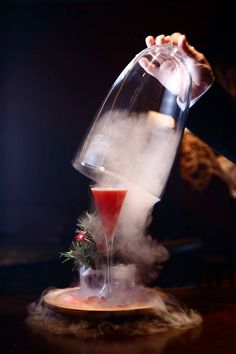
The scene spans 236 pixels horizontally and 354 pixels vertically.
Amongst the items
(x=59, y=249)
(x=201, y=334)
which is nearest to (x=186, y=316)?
(x=201, y=334)

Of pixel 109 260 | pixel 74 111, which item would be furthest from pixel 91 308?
pixel 74 111

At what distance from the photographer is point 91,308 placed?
53.0 inches

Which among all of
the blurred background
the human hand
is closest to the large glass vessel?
the human hand

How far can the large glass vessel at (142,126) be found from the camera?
1236mm

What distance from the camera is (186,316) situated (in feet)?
4.71

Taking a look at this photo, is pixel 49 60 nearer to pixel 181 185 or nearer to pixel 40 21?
pixel 40 21

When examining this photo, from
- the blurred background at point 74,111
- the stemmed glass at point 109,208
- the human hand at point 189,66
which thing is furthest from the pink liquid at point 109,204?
the blurred background at point 74,111

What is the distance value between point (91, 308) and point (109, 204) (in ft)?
1.01

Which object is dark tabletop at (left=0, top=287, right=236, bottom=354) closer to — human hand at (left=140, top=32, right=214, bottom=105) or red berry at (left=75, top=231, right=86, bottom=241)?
red berry at (left=75, top=231, right=86, bottom=241)

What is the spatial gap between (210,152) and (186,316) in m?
3.78

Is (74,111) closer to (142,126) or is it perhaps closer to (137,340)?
(142,126)

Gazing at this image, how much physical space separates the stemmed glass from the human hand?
1.11 feet

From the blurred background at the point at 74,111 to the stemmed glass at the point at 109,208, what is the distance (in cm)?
329

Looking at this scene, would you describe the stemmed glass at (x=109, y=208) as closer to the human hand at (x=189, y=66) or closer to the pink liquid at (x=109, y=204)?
the pink liquid at (x=109, y=204)
